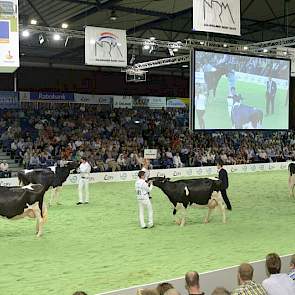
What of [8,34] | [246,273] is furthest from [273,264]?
[8,34]

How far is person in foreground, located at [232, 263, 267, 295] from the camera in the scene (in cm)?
515

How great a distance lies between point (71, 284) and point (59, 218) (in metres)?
6.23

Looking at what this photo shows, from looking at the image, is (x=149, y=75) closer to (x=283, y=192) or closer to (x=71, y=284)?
(x=283, y=192)

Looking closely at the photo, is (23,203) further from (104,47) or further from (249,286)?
(104,47)

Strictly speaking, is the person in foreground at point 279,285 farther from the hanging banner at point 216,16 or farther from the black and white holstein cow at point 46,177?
the black and white holstein cow at point 46,177

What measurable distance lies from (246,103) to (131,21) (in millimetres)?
8905

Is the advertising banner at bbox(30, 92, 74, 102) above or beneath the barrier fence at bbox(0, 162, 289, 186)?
above

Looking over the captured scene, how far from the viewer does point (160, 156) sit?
29.0 metres

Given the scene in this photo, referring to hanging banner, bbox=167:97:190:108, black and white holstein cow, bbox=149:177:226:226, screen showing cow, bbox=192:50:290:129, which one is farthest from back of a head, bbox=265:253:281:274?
hanging banner, bbox=167:97:190:108

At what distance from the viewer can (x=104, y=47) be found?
18.2m

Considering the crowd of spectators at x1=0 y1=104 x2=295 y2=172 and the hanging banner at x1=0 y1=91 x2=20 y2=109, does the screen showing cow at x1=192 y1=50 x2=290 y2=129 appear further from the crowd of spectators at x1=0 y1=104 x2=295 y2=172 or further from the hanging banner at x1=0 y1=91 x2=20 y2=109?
the hanging banner at x1=0 y1=91 x2=20 y2=109

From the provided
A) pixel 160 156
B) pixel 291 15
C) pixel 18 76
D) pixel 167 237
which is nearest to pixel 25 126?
pixel 18 76

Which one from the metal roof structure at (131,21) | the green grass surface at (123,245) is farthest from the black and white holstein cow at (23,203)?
the metal roof structure at (131,21)

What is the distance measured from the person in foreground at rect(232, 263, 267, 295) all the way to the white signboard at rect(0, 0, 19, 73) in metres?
7.40
